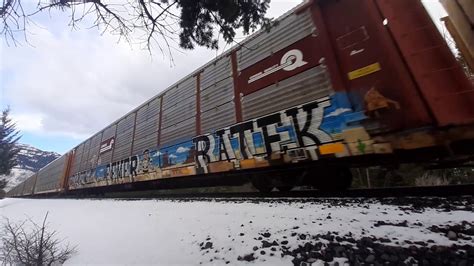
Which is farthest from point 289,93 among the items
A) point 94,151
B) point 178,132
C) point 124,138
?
point 94,151

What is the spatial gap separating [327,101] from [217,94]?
10.6 feet

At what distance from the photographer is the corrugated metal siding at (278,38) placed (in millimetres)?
5320

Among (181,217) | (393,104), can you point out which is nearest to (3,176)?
(181,217)

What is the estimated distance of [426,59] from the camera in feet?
12.9

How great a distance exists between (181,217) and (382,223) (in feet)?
9.00

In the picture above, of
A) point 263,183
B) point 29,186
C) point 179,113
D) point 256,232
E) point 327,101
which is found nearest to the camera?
point 256,232

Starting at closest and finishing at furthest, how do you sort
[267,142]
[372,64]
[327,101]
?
[372,64] → [327,101] → [267,142]

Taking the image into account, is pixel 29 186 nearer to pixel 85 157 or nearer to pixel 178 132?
pixel 85 157

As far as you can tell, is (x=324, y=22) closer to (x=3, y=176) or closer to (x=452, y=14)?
(x=452, y=14)

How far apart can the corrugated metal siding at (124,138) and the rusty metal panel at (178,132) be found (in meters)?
2.91

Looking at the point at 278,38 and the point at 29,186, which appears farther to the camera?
the point at 29,186

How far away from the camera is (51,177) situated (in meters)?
23.8

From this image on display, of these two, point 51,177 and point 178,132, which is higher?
point 51,177

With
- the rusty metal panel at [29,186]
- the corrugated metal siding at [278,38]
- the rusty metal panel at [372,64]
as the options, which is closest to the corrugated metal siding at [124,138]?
the corrugated metal siding at [278,38]
